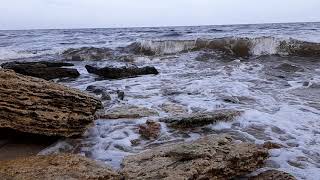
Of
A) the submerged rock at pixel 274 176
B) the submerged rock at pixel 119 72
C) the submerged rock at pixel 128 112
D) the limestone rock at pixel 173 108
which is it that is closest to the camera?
the submerged rock at pixel 274 176

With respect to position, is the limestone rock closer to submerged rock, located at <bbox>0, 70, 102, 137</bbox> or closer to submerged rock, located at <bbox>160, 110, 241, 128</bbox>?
submerged rock, located at <bbox>160, 110, 241, 128</bbox>

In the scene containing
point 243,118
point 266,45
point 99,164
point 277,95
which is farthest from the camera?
point 266,45

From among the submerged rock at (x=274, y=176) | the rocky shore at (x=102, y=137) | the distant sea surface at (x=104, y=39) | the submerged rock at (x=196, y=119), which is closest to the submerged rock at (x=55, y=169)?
the rocky shore at (x=102, y=137)

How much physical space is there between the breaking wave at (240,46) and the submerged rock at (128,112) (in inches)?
406

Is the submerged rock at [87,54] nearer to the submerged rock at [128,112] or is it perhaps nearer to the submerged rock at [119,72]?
the submerged rock at [119,72]

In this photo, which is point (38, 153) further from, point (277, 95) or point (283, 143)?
point (277, 95)

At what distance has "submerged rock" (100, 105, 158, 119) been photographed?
187 inches

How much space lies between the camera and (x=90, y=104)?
159 inches

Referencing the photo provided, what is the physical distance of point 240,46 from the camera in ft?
52.4

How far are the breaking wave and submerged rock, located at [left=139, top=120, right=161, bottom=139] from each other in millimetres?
10938

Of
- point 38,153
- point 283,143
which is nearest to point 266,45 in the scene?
point 283,143

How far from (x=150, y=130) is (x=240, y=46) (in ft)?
40.6

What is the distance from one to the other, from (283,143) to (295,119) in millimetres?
1001

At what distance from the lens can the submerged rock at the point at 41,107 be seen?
11.8 ft
